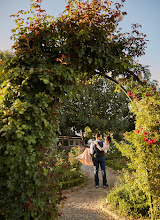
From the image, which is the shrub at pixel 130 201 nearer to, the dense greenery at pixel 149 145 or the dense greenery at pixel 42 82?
the dense greenery at pixel 149 145

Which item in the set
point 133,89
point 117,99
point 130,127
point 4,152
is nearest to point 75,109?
point 117,99

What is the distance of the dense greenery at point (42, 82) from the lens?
2.78 meters

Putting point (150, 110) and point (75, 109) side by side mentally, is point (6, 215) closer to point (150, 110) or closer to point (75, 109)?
point (150, 110)

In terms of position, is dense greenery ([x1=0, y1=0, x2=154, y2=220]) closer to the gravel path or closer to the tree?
the gravel path

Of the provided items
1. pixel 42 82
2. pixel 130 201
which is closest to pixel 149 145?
pixel 130 201

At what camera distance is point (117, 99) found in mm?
21047

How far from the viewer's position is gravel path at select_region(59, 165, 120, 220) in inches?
176

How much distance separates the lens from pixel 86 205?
5.21 metres

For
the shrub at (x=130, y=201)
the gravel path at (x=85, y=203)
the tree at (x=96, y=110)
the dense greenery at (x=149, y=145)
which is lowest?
the gravel path at (x=85, y=203)

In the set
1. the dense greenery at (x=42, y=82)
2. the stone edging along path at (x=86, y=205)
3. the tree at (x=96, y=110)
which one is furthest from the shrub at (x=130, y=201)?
the tree at (x=96, y=110)

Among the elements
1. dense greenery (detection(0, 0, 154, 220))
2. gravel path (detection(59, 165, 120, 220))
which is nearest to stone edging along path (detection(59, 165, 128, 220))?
gravel path (detection(59, 165, 120, 220))

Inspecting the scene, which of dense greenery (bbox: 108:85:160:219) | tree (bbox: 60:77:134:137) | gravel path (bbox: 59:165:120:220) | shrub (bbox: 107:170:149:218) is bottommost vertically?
gravel path (bbox: 59:165:120:220)

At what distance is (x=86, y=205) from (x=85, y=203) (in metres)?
0.18

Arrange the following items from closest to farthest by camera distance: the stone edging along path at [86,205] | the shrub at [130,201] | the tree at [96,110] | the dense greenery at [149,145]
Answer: the dense greenery at [149,145], the shrub at [130,201], the stone edging along path at [86,205], the tree at [96,110]
